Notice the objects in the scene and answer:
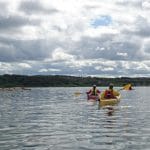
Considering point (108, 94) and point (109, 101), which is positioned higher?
point (108, 94)

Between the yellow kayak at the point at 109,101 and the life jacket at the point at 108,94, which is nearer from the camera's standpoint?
the yellow kayak at the point at 109,101

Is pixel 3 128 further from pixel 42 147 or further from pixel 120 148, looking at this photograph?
pixel 120 148

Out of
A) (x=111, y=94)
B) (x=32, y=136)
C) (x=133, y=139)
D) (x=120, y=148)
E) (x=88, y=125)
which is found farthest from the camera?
(x=111, y=94)

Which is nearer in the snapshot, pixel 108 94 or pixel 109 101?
pixel 109 101

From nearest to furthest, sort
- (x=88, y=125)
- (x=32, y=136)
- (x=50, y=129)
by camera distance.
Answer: (x=32, y=136) → (x=50, y=129) → (x=88, y=125)

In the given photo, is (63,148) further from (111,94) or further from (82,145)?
(111,94)

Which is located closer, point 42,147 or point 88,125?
point 42,147

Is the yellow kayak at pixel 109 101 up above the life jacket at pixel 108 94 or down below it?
below

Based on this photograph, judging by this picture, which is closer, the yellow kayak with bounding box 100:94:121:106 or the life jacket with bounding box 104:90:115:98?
the yellow kayak with bounding box 100:94:121:106

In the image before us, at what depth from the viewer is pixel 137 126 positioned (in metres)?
30.4

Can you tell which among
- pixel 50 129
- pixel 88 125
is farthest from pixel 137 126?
pixel 50 129

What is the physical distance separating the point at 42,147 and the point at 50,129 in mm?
7375

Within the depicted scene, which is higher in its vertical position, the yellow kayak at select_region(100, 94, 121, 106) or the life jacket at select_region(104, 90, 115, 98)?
the life jacket at select_region(104, 90, 115, 98)

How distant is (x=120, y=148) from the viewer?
21.5 m
